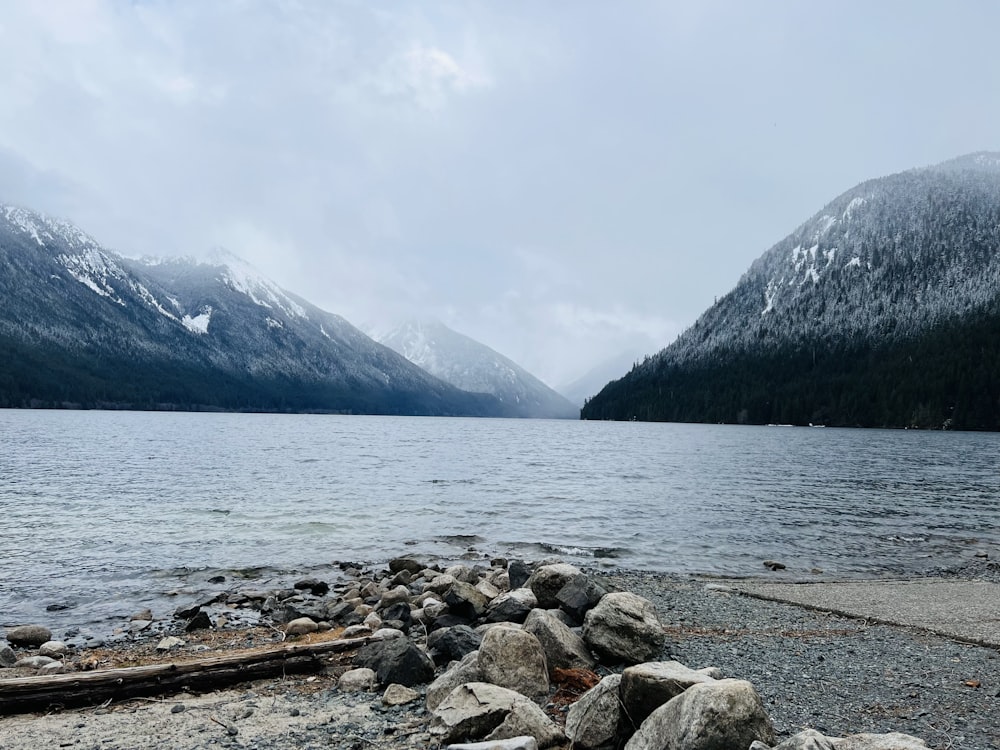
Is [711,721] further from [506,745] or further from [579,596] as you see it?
[579,596]

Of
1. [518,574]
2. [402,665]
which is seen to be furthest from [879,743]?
[518,574]

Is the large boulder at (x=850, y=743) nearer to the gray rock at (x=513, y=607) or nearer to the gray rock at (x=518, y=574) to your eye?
the gray rock at (x=513, y=607)

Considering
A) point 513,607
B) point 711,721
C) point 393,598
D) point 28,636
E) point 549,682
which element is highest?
point 711,721

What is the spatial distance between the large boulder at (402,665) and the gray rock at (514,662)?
1329 millimetres

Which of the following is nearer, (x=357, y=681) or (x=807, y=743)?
(x=807, y=743)

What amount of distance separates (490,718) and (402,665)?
287 cm

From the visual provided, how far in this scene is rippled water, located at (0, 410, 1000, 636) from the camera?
21.8 metres

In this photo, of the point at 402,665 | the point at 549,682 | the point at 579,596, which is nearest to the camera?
the point at 549,682

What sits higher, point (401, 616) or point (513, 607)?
point (513, 607)

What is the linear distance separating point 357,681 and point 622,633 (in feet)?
14.5

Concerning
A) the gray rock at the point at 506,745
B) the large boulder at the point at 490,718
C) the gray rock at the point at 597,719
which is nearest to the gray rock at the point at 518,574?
the large boulder at the point at 490,718

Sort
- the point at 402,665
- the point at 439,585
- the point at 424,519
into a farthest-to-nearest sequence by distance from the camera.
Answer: the point at 424,519, the point at 439,585, the point at 402,665

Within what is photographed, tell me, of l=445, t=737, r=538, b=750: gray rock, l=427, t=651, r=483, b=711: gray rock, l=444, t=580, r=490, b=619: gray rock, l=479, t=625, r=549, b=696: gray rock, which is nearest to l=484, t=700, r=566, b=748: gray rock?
l=445, t=737, r=538, b=750: gray rock

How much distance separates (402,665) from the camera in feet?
33.0
